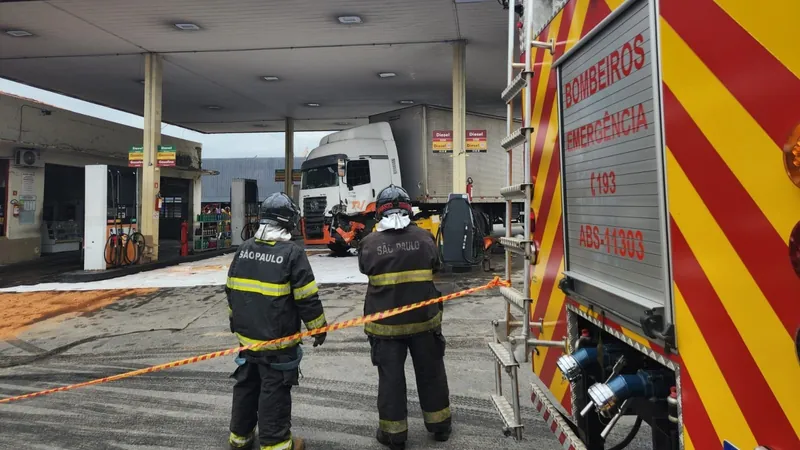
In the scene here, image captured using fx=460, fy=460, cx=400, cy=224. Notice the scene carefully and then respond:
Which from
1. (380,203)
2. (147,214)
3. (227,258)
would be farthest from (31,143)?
(380,203)

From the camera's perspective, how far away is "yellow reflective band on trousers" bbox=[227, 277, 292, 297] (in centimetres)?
306

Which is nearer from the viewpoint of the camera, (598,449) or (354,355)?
(598,449)

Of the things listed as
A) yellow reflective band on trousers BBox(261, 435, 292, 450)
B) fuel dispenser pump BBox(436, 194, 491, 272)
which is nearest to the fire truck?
yellow reflective band on trousers BBox(261, 435, 292, 450)

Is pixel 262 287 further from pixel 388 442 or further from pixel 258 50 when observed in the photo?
pixel 258 50

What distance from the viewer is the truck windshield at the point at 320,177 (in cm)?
1470

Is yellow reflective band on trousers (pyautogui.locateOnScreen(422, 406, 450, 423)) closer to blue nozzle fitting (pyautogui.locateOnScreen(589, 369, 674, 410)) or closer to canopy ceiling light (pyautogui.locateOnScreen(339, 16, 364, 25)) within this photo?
blue nozzle fitting (pyautogui.locateOnScreen(589, 369, 674, 410))

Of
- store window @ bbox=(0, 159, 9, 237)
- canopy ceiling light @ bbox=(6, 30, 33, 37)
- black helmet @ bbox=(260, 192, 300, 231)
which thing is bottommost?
black helmet @ bbox=(260, 192, 300, 231)

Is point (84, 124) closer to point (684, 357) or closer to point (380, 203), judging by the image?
point (380, 203)

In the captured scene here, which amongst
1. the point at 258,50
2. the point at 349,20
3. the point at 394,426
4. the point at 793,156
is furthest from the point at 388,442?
the point at 258,50

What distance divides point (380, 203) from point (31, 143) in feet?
51.8

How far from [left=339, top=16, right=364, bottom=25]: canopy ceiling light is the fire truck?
32.2ft

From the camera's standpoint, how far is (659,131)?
146cm

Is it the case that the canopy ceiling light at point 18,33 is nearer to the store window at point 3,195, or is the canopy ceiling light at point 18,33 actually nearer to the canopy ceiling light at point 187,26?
the canopy ceiling light at point 187,26

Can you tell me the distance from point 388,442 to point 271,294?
1326mm
